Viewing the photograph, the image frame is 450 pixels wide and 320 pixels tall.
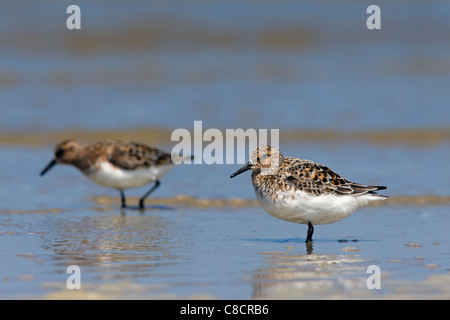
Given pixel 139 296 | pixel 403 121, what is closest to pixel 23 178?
pixel 139 296

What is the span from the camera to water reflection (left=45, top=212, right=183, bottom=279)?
701 cm

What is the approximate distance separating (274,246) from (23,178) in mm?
6152

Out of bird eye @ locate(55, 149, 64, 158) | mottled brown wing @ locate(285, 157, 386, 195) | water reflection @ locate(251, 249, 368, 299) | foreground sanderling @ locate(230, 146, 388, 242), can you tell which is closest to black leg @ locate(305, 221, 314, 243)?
foreground sanderling @ locate(230, 146, 388, 242)

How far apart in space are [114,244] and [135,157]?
3664mm

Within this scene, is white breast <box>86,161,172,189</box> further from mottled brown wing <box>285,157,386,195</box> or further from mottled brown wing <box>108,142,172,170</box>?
mottled brown wing <box>285,157,386,195</box>

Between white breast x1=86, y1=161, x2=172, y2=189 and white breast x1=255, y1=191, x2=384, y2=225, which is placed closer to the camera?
white breast x1=255, y1=191, x2=384, y2=225

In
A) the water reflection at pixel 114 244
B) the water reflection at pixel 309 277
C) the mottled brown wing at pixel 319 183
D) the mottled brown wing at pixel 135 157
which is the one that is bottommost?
the water reflection at pixel 309 277

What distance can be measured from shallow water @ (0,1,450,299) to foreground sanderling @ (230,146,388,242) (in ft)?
1.18

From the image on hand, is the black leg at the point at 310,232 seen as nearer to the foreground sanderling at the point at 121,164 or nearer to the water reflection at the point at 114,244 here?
the water reflection at the point at 114,244

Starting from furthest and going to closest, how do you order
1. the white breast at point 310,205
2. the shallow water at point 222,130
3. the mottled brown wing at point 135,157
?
the mottled brown wing at point 135,157, the white breast at point 310,205, the shallow water at point 222,130

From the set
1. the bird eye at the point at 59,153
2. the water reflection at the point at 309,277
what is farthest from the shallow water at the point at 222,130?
the bird eye at the point at 59,153

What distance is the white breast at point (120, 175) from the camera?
1147 cm

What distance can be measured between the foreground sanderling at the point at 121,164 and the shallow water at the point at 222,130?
16.6 inches

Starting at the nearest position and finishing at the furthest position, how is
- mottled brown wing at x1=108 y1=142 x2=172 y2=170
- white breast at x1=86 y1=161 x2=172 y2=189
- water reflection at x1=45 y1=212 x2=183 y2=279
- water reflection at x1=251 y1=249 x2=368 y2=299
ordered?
water reflection at x1=251 y1=249 x2=368 y2=299 → water reflection at x1=45 y1=212 x2=183 y2=279 → white breast at x1=86 y1=161 x2=172 y2=189 → mottled brown wing at x1=108 y1=142 x2=172 y2=170
